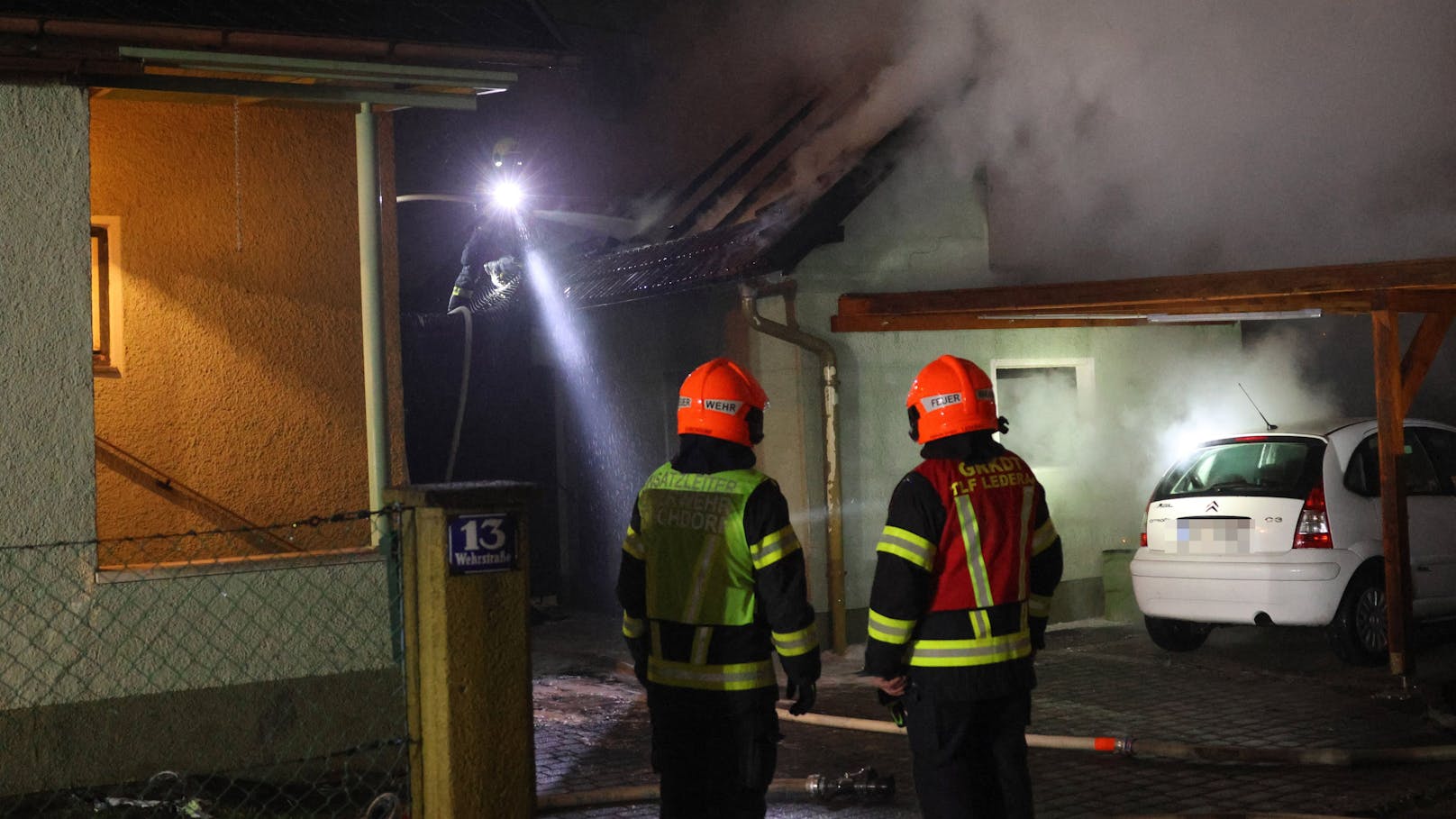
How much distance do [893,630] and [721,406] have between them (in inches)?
36.3

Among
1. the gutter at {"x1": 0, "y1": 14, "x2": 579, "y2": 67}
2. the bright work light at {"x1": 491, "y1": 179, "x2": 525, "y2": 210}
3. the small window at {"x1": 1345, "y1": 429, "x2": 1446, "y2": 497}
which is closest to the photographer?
the gutter at {"x1": 0, "y1": 14, "x2": 579, "y2": 67}

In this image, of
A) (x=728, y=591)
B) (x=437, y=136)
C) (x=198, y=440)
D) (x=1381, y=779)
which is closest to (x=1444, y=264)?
(x=1381, y=779)

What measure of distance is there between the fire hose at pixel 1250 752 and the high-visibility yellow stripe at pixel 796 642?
2.19m

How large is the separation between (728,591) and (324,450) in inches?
140

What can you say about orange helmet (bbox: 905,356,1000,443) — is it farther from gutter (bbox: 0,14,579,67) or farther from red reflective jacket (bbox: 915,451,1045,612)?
gutter (bbox: 0,14,579,67)

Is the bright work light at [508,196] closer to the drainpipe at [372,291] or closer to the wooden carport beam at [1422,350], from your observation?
the drainpipe at [372,291]

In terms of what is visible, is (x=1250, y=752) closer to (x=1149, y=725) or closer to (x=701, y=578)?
(x=1149, y=725)

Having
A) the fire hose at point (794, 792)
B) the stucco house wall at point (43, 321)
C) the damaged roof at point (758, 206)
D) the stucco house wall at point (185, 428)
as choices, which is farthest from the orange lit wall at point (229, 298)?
the damaged roof at point (758, 206)

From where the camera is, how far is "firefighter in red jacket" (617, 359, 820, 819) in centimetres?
460

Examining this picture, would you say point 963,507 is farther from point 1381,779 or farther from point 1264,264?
point 1264,264

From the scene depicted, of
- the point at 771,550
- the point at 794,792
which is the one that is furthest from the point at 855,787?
the point at 771,550

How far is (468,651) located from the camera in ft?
14.7

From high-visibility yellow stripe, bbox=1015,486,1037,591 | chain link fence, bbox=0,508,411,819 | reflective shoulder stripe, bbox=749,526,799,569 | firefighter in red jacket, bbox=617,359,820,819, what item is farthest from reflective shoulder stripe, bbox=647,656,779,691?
chain link fence, bbox=0,508,411,819

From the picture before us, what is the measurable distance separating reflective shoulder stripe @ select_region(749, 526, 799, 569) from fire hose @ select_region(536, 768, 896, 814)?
201 centimetres
